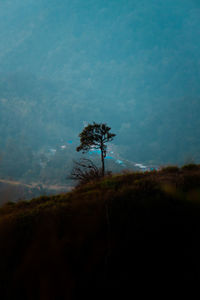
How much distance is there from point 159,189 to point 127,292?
167cm

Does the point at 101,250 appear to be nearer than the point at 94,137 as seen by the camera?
Yes

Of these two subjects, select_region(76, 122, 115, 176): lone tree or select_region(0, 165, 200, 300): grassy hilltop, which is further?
select_region(76, 122, 115, 176): lone tree

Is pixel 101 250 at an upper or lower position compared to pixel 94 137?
lower

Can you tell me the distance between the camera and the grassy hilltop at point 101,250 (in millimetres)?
1440

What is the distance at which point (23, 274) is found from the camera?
1.48 m

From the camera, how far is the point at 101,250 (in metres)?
1.68

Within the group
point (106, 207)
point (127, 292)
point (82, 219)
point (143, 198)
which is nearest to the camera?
point (127, 292)

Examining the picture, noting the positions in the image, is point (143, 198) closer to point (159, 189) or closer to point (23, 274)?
point (159, 189)

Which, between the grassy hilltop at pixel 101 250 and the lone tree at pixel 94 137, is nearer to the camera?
the grassy hilltop at pixel 101 250

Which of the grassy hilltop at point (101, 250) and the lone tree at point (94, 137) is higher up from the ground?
the lone tree at point (94, 137)

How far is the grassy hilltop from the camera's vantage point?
1440 millimetres

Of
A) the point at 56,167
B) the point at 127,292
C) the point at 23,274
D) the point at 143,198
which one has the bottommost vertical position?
the point at 127,292

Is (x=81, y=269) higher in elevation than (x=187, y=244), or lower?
lower

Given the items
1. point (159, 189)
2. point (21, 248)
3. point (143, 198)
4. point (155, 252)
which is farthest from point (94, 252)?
point (159, 189)
